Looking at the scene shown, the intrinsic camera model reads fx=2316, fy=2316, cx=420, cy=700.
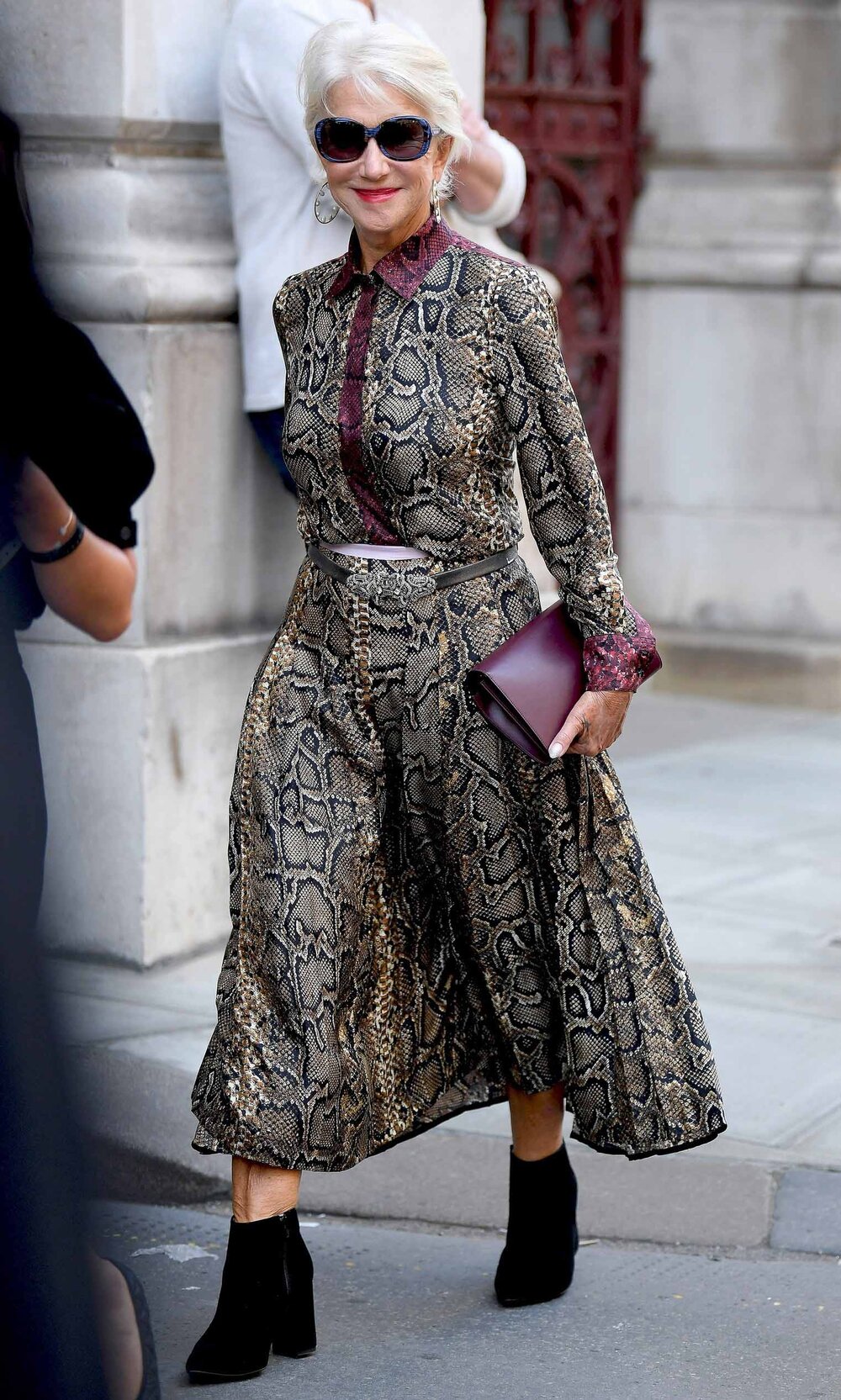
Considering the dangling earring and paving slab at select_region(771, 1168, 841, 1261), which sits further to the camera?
paving slab at select_region(771, 1168, 841, 1261)

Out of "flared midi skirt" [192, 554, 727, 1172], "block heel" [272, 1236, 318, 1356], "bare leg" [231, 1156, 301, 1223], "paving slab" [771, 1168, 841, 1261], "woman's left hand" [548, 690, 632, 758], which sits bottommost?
"paving slab" [771, 1168, 841, 1261]

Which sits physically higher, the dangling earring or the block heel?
the dangling earring

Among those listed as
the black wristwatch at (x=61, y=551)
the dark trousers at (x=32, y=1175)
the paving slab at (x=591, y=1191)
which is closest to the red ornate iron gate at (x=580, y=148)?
the paving slab at (x=591, y=1191)

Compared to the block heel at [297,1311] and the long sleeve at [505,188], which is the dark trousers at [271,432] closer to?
the long sleeve at [505,188]

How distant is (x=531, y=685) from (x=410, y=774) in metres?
0.26

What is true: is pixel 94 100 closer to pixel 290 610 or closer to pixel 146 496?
pixel 146 496

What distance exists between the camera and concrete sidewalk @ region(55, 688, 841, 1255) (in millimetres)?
4027

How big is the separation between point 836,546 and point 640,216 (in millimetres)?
1541

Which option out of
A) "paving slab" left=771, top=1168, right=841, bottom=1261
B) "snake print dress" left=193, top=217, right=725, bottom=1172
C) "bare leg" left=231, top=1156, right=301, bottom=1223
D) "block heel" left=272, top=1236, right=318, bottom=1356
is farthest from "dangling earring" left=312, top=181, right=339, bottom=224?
"paving slab" left=771, top=1168, right=841, bottom=1261

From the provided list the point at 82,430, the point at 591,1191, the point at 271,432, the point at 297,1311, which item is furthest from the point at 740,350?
the point at 82,430

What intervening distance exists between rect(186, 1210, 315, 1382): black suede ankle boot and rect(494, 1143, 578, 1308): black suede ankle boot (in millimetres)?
409

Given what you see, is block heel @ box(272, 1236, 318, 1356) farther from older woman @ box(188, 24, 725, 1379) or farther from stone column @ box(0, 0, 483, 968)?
stone column @ box(0, 0, 483, 968)

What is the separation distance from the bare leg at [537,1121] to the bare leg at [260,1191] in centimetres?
43

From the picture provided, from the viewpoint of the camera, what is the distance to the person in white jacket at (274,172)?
496cm
